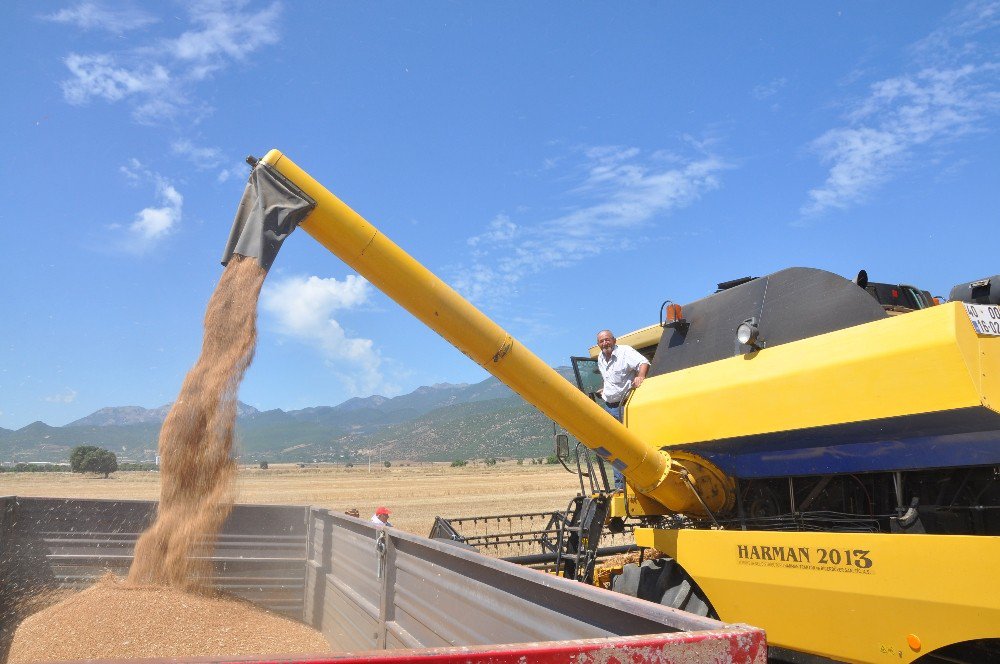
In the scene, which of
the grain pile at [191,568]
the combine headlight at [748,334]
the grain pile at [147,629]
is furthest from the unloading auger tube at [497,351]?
the grain pile at [147,629]

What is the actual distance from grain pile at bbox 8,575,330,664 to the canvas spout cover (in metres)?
2.29

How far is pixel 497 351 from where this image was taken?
14.5 ft

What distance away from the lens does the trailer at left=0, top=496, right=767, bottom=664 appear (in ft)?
5.22

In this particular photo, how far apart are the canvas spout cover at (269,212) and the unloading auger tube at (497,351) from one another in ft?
A: 0.12

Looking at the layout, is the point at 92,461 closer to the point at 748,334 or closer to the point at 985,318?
the point at 748,334

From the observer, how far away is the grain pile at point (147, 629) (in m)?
4.19

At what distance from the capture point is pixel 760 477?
471cm

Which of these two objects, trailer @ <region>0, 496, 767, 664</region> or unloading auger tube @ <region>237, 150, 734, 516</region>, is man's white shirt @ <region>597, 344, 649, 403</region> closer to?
unloading auger tube @ <region>237, 150, 734, 516</region>

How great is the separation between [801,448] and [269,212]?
3449 mm

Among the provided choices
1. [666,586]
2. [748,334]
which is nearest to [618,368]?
[748,334]

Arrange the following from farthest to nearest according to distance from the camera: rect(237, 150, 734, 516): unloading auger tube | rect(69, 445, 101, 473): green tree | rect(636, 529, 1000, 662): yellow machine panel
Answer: rect(69, 445, 101, 473): green tree → rect(237, 150, 734, 516): unloading auger tube → rect(636, 529, 1000, 662): yellow machine panel

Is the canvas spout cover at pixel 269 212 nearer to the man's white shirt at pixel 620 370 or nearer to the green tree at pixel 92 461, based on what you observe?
the man's white shirt at pixel 620 370

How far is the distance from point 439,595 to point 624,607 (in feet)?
4.54

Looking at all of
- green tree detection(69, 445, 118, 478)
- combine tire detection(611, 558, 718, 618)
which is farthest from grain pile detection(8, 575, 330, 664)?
green tree detection(69, 445, 118, 478)
